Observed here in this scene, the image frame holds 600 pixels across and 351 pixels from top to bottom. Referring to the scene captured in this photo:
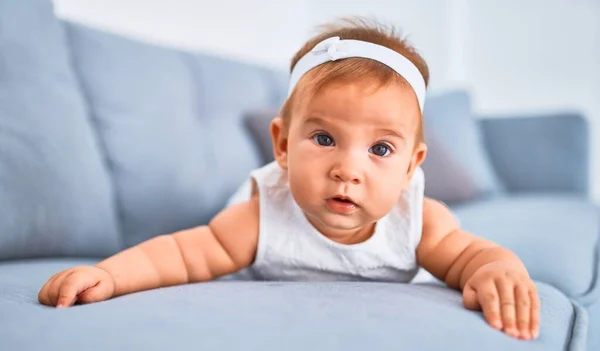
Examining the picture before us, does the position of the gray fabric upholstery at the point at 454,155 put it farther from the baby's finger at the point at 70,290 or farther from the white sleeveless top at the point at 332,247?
the baby's finger at the point at 70,290

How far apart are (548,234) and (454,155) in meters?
0.83

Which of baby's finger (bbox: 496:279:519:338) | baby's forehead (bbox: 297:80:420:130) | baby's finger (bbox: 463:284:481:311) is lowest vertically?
baby's finger (bbox: 463:284:481:311)

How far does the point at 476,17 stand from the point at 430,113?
201 centimetres

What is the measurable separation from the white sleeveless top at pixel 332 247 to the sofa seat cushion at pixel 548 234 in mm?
274

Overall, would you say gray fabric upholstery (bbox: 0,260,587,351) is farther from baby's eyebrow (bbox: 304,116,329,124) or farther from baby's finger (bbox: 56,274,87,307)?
baby's eyebrow (bbox: 304,116,329,124)

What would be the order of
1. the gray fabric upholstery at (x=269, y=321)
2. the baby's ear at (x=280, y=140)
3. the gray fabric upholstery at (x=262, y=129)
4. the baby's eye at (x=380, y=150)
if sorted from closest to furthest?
the gray fabric upholstery at (x=269, y=321) < the baby's eye at (x=380, y=150) < the baby's ear at (x=280, y=140) < the gray fabric upholstery at (x=262, y=129)

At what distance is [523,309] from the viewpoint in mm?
812

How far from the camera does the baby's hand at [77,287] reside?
0.82 metres

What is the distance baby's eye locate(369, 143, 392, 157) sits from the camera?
101 cm

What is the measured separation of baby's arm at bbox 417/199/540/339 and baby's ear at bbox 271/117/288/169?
0.28 metres

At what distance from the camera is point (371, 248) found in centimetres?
114

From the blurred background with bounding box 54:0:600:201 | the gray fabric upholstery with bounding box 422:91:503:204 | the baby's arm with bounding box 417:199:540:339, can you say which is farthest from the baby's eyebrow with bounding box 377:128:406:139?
the blurred background with bounding box 54:0:600:201

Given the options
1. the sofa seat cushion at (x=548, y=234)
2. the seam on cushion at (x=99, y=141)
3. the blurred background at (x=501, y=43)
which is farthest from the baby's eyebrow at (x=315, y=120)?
the blurred background at (x=501, y=43)

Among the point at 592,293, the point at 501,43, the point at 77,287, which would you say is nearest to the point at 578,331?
the point at 592,293
